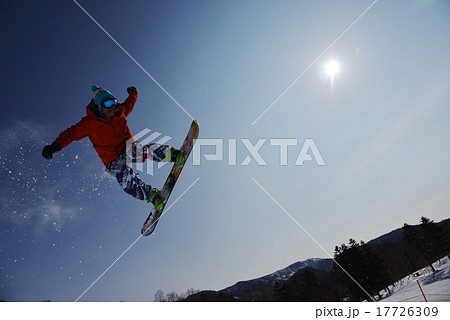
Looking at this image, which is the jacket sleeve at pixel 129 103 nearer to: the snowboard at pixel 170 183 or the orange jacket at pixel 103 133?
the orange jacket at pixel 103 133

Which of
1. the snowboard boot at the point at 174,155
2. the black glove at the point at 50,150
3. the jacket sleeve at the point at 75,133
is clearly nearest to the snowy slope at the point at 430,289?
the snowboard boot at the point at 174,155

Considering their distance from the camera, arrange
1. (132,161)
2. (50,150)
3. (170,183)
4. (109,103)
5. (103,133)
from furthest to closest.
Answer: (170,183) → (132,161) → (103,133) → (109,103) → (50,150)

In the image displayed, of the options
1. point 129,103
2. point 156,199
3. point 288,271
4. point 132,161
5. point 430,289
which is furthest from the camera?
point 288,271

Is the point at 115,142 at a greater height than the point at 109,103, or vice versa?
the point at 109,103

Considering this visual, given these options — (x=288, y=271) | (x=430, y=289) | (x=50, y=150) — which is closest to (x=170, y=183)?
(x=50, y=150)

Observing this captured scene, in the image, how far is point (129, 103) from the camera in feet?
16.5

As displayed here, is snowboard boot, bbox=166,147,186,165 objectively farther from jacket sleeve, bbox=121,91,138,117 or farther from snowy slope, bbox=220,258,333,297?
snowy slope, bbox=220,258,333,297

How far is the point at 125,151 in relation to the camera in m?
4.78

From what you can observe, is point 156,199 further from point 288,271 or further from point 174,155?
point 288,271

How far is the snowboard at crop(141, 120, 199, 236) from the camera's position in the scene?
5508 mm

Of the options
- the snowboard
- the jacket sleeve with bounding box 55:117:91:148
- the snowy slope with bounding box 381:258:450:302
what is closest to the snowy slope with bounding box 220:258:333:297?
the snowy slope with bounding box 381:258:450:302

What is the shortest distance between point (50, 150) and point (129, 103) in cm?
180
